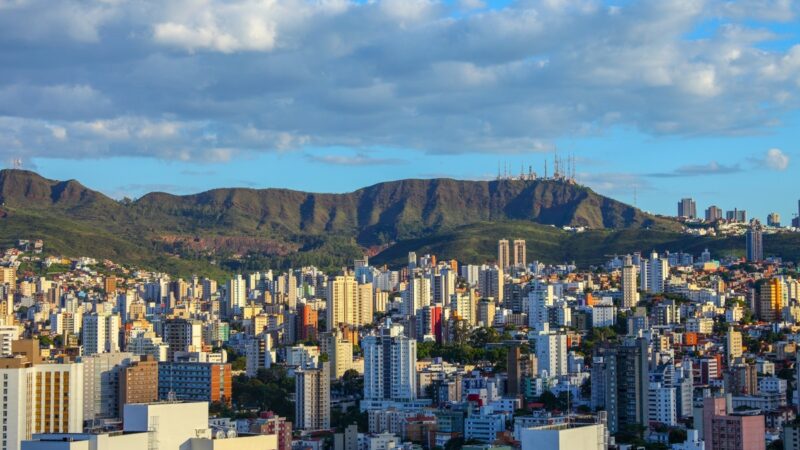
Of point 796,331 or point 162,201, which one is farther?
point 162,201

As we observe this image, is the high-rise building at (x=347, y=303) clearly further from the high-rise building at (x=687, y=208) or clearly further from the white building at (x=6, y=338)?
the high-rise building at (x=687, y=208)

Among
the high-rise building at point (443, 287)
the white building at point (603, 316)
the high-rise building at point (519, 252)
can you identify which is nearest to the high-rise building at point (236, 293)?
the high-rise building at point (443, 287)

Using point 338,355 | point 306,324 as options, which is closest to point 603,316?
point 306,324

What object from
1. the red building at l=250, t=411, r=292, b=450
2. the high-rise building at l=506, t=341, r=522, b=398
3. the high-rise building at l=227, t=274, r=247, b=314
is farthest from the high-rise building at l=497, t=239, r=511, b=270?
the red building at l=250, t=411, r=292, b=450

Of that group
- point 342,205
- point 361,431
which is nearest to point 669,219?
point 342,205

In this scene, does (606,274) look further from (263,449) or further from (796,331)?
(263,449)

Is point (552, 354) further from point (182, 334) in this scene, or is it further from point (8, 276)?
point (8, 276)
